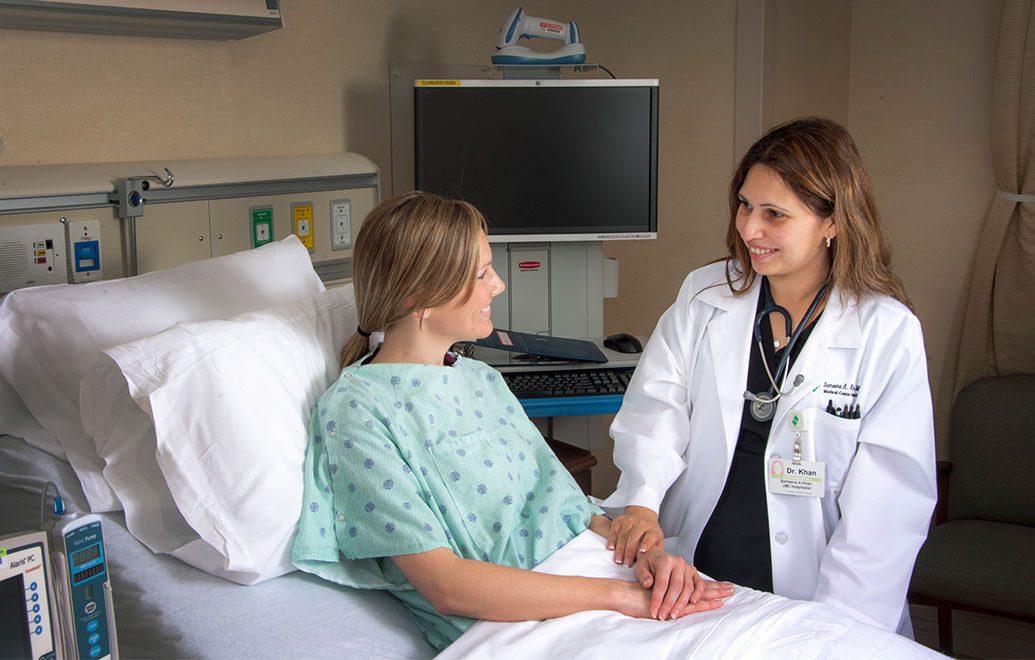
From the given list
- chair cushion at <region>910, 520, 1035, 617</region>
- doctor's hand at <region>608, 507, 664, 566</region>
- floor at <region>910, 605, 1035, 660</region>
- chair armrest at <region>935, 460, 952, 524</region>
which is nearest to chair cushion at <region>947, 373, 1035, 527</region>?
chair armrest at <region>935, 460, 952, 524</region>

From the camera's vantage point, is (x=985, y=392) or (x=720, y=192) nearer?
(x=985, y=392)

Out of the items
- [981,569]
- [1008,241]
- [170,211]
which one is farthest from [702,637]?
[1008,241]

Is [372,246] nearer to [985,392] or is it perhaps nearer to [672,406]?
[672,406]

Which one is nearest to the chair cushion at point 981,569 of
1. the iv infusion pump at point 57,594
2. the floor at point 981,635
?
the floor at point 981,635

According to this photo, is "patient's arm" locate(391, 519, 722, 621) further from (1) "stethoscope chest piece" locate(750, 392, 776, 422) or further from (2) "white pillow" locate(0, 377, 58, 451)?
(2) "white pillow" locate(0, 377, 58, 451)

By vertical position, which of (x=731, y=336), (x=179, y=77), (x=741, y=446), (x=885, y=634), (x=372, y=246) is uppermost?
(x=179, y=77)

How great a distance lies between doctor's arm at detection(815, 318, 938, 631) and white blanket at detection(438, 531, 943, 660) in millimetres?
292

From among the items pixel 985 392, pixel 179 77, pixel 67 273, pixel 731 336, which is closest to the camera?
pixel 731 336

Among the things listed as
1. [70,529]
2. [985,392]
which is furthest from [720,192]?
[70,529]

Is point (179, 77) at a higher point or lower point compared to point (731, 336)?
higher

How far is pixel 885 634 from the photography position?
4.05ft

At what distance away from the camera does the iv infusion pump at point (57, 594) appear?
1.01 m

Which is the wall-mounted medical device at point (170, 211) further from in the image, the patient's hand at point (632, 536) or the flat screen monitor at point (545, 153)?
the patient's hand at point (632, 536)

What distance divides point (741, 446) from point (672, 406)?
0.15 meters
